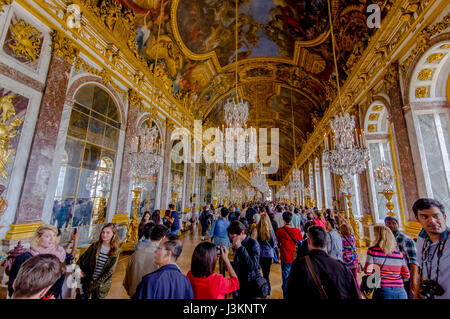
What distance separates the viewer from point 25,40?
3.88m

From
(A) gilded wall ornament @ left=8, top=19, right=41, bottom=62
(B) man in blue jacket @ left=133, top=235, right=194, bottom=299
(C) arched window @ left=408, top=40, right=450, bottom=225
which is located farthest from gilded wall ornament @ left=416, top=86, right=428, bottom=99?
(A) gilded wall ornament @ left=8, top=19, right=41, bottom=62

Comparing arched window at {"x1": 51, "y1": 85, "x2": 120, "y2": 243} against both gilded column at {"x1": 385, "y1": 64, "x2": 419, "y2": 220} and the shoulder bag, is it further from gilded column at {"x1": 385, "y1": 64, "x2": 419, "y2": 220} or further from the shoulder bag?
gilded column at {"x1": 385, "y1": 64, "x2": 419, "y2": 220}

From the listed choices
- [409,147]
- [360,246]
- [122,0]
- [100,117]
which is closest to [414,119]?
[409,147]

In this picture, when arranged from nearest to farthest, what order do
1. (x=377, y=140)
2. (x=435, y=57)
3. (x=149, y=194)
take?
1. (x=435, y=57)
2. (x=377, y=140)
3. (x=149, y=194)

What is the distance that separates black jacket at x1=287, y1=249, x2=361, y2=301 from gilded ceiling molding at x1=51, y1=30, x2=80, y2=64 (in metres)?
6.40

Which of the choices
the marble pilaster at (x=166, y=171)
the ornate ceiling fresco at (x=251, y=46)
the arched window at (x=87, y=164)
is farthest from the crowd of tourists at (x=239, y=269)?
the marble pilaster at (x=166, y=171)

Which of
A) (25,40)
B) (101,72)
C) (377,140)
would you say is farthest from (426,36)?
(25,40)

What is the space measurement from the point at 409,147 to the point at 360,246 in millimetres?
3934

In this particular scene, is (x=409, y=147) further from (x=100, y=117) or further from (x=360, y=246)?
(x=100, y=117)

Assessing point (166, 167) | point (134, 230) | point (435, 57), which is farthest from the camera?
point (166, 167)

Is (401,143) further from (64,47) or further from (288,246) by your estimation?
(64,47)

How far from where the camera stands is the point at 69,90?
4.82 metres

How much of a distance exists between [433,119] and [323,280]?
19.0 feet

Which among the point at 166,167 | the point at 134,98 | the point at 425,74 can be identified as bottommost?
the point at 166,167
